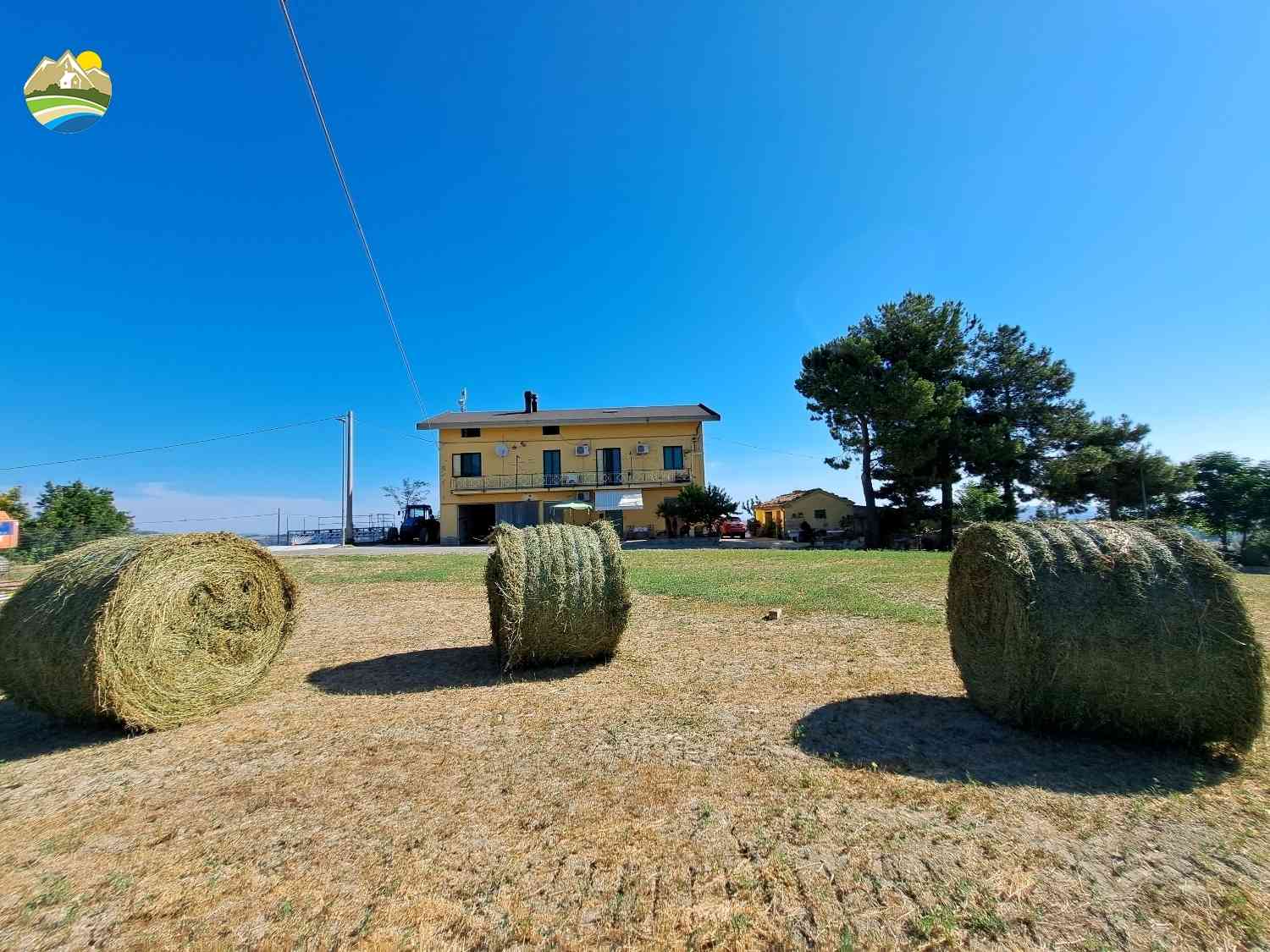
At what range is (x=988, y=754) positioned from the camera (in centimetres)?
367

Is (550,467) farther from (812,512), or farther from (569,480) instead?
(812,512)

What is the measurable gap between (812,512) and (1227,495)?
22.3 m

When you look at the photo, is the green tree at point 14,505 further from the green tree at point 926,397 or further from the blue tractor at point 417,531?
the green tree at point 926,397

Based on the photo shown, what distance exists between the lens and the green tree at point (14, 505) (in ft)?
61.2

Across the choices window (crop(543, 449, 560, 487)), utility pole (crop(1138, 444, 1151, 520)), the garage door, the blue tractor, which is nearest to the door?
window (crop(543, 449, 560, 487))

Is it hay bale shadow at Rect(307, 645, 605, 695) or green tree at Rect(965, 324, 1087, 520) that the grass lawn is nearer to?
hay bale shadow at Rect(307, 645, 605, 695)

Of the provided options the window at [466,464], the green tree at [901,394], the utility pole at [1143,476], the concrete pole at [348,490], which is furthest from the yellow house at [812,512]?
the concrete pole at [348,490]

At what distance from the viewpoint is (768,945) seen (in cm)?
204

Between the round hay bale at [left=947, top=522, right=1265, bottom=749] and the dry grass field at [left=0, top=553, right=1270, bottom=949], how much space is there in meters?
0.28

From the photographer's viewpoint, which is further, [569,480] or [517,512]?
[569,480]

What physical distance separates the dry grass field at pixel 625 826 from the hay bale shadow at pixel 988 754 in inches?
0.9

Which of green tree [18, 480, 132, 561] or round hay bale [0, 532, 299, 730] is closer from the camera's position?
round hay bale [0, 532, 299, 730]

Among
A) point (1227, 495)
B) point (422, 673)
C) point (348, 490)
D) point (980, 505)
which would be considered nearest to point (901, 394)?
point (980, 505)

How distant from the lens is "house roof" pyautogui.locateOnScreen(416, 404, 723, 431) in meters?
36.8
